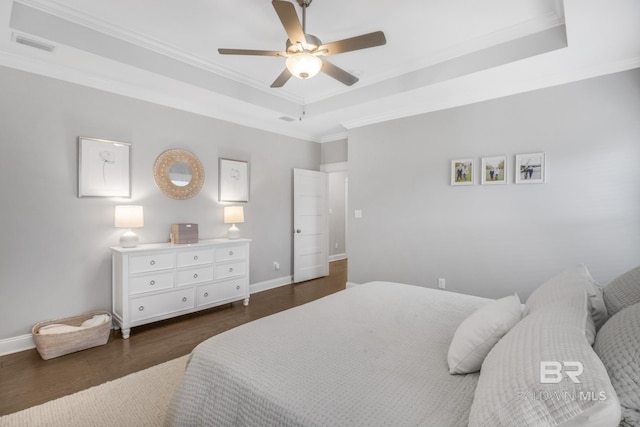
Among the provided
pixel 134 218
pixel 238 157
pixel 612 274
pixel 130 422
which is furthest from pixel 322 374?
pixel 238 157

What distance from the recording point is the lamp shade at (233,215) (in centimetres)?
411

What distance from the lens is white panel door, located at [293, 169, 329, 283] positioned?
17.0ft

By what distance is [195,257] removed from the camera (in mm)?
3523

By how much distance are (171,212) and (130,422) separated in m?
2.38

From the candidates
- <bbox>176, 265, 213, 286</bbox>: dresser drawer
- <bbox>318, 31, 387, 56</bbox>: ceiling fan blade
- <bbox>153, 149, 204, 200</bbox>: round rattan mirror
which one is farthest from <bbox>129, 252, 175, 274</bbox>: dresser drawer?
<bbox>318, 31, 387, 56</bbox>: ceiling fan blade

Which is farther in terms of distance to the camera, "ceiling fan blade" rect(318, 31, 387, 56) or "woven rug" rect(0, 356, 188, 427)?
"ceiling fan blade" rect(318, 31, 387, 56)

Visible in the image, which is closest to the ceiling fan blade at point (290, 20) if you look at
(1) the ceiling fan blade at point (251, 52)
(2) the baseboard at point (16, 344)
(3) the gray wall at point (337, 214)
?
(1) the ceiling fan blade at point (251, 52)

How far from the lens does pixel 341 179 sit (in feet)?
24.8

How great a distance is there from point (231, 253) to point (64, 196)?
5.75 feet

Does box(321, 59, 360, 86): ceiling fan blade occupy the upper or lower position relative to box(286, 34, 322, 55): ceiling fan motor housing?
lower

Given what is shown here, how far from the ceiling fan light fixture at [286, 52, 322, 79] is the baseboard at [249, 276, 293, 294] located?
127 inches

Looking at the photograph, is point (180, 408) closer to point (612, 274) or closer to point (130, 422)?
point (130, 422)

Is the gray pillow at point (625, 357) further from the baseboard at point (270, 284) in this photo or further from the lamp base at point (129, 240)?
the baseboard at point (270, 284)

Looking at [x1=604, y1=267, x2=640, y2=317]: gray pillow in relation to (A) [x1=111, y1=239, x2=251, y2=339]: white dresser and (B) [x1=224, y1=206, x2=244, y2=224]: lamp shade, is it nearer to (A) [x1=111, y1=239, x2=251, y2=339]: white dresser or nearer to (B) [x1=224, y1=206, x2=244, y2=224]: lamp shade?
(A) [x1=111, y1=239, x2=251, y2=339]: white dresser
